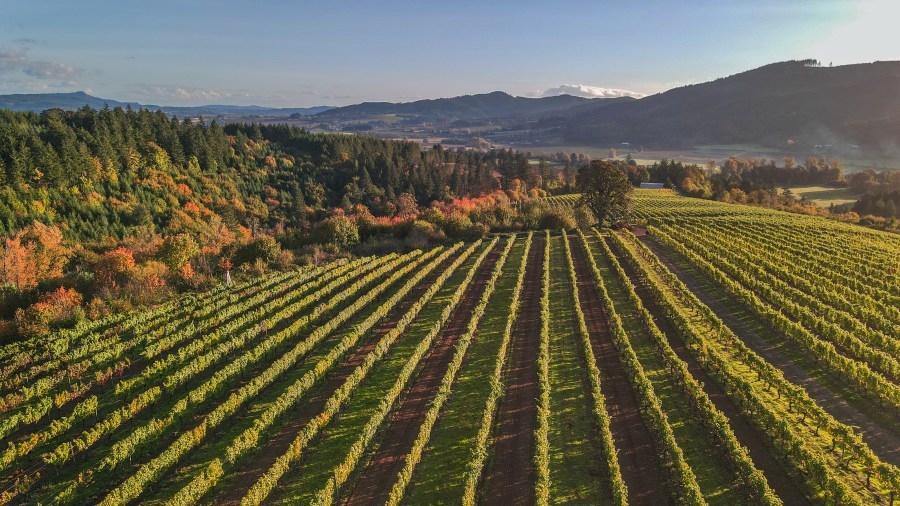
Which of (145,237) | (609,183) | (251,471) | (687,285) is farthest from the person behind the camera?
(609,183)

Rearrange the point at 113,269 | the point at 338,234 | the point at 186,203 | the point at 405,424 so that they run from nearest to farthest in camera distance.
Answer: the point at 405,424 < the point at 113,269 < the point at 338,234 < the point at 186,203

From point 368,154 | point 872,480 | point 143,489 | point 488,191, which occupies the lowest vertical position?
point 143,489

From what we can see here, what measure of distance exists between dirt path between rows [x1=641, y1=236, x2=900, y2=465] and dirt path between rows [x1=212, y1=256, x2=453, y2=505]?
28376mm

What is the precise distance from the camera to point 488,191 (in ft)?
440

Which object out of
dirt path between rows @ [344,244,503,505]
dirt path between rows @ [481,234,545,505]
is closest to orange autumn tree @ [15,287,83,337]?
dirt path between rows @ [344,244,503,505]

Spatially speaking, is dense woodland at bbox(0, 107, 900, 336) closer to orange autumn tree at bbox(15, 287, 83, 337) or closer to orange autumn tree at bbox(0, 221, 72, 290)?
orange autumn tree at bbox(15, 287, 83, 337)

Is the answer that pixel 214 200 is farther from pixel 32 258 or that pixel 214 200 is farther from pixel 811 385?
pixel 811 385

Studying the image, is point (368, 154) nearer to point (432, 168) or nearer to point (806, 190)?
point (432, 168)

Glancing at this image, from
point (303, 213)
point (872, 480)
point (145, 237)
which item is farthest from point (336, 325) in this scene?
point (303, 213)

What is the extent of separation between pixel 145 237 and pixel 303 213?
3896cm

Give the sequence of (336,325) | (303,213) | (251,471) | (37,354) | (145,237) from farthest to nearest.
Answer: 1. (303,213)
2. (145,237)
3. (336,325)
4. (37,354)
5. (251,471)

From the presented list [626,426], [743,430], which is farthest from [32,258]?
[743,430]

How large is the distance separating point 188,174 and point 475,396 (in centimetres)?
10219

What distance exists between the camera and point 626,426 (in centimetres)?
2475
